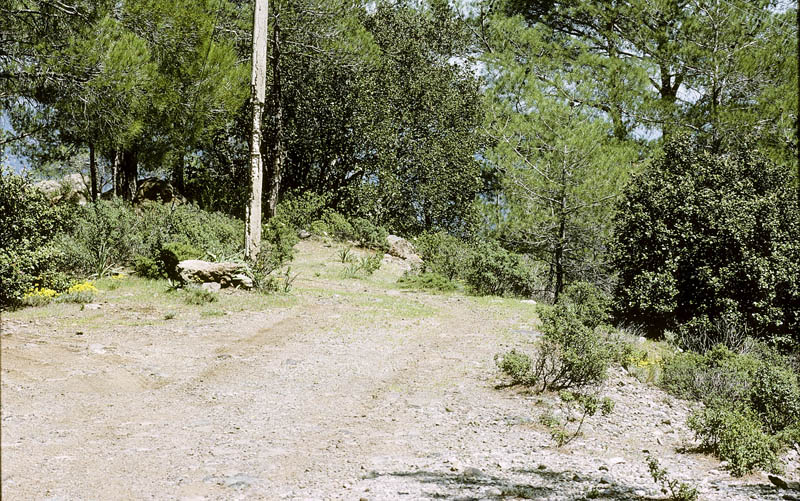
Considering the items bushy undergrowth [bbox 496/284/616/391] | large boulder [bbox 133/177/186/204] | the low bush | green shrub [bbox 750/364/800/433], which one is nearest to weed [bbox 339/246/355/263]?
large boulder [bbox 133/177/186/204]

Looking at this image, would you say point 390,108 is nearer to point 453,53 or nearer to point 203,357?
point 453,53

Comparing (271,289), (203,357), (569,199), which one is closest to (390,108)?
(569,199)

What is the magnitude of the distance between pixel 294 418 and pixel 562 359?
2850mm

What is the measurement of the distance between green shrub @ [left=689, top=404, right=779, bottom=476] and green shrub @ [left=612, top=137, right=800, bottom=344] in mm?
5025

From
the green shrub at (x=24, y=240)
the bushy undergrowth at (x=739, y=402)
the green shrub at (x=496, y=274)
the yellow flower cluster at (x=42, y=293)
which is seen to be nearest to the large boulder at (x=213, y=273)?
the green shrub at (x=24, y=240)

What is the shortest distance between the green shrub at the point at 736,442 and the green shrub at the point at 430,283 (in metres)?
7.03

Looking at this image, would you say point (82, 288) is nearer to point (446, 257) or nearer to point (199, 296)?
point (199, 296)

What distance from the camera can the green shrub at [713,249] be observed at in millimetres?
9680

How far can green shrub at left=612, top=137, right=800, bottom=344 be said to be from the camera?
9.68 m

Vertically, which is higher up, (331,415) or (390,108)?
(390,108)

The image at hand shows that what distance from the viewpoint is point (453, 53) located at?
22.5m

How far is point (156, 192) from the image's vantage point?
1717 centimetres

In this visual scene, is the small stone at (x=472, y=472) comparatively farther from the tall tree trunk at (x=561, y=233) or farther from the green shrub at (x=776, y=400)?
the tall tree trunk at (x=561, y=233)

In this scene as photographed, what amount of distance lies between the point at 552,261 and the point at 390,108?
762cm
